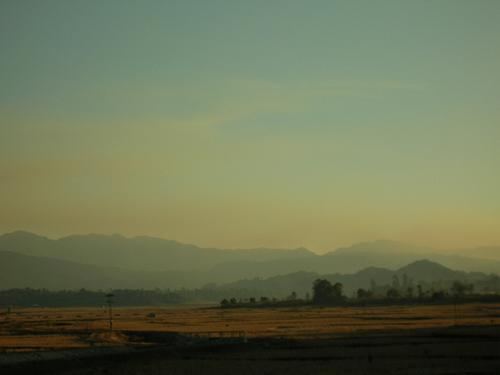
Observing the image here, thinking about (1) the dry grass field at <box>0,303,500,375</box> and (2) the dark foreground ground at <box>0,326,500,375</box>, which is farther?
(1) the dry grass field at <box>0,303,500,375</box>

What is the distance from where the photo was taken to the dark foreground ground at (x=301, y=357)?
145ft

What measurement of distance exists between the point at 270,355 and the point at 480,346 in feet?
51.1

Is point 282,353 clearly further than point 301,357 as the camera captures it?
Yes

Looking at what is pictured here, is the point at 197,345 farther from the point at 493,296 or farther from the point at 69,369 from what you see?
the point at 493,296

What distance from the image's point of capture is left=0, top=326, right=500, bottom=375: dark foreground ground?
44188 millimetres

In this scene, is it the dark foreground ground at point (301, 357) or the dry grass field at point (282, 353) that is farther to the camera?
the dry grass field at point (282, 353)

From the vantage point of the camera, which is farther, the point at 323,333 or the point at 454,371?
the point at 323,333

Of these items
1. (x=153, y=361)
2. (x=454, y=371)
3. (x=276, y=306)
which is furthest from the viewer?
(x=276, y=306)

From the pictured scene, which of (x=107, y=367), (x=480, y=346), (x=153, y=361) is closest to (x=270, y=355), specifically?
(x=153, y=361)

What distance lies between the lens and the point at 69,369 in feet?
161

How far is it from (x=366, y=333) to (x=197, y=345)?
57.7 ft

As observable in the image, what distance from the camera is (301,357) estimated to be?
51875mm

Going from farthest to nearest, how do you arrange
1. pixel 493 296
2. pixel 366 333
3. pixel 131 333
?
1. pixel 493 296
2. pixel 131 333
3. pixel 366 333

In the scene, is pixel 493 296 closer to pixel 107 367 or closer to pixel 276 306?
pixel 276 306
